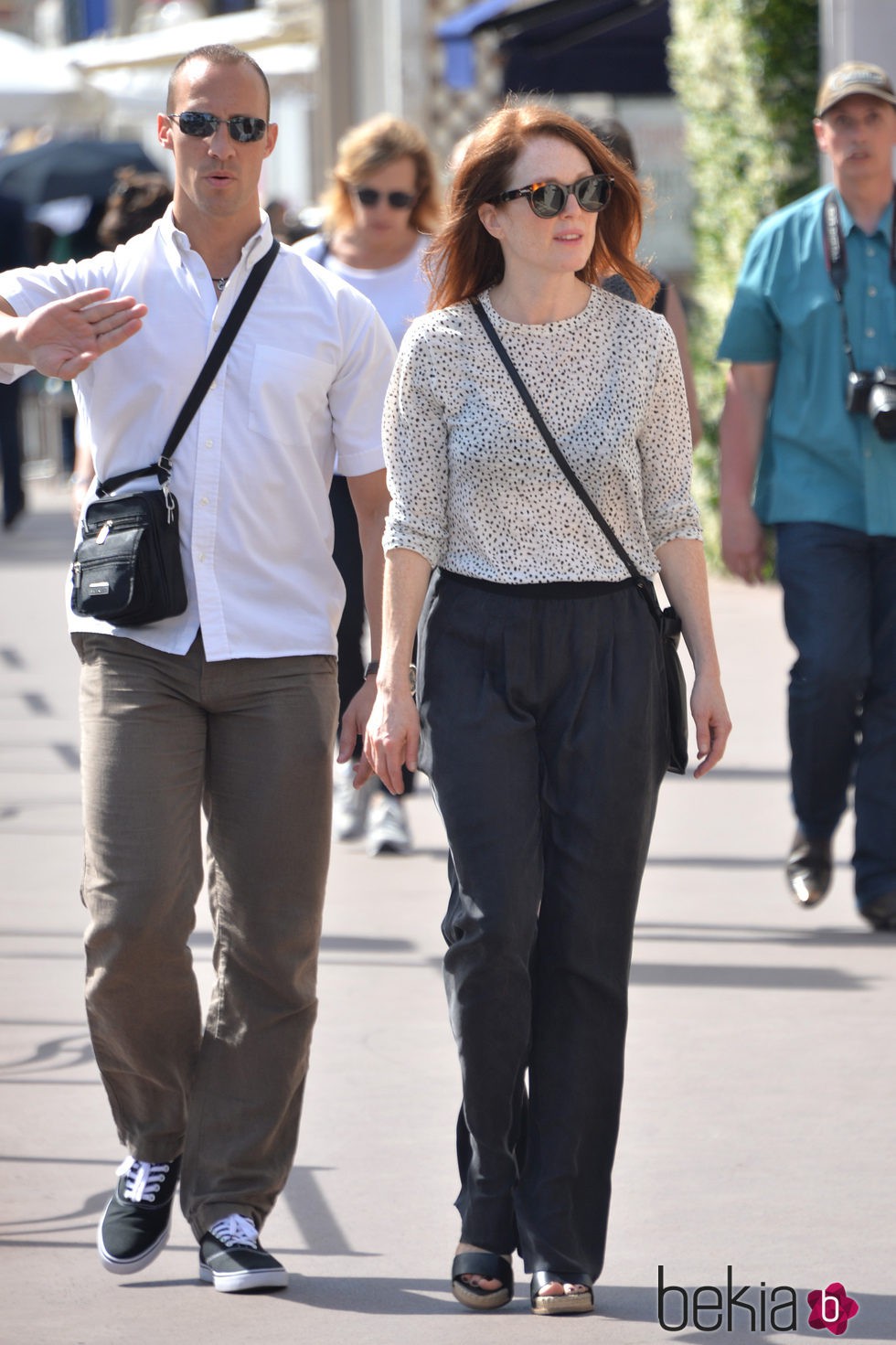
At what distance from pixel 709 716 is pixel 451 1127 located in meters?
1.30

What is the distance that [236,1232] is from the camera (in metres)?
3.89

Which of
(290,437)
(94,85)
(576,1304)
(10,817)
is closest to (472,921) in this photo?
(576,1304)

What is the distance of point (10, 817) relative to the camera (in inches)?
319

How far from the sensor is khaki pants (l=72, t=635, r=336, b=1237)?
3.85m

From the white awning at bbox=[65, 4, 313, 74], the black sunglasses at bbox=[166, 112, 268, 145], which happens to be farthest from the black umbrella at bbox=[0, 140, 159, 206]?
the black sunglasses at bbox=[166, 112, 268, 145]

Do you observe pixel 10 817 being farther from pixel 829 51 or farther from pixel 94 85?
pixel 94 85

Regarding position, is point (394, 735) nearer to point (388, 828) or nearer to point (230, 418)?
point (230, 418)

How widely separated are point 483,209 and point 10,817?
15.4 ft

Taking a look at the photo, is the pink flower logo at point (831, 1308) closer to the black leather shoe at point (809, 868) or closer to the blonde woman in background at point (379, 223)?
the black leather shoe at point (809, 868)

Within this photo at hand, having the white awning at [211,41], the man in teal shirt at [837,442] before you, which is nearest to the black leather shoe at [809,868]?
the man in teal shirt at [837,442]

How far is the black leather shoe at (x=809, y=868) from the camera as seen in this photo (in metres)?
6.44

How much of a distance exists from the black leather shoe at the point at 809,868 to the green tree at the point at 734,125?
6.48 metres

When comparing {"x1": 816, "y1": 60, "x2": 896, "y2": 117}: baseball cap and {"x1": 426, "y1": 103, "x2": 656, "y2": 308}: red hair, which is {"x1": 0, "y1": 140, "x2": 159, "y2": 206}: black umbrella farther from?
{"x1": 426, "y1": 103, "x2": 656, "y2": 308}: red hair

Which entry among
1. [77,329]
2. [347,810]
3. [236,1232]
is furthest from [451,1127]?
[347,810]
